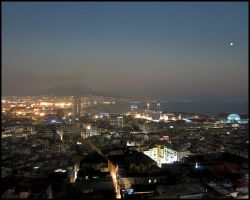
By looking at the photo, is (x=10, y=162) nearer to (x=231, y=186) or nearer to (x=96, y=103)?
(x=231, y=186)

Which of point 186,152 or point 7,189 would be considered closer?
point 7,189

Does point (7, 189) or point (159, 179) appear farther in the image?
point (159, 179)

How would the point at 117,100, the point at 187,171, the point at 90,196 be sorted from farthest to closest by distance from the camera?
the point at 117,100, the point at 187,171, the point at 90,196

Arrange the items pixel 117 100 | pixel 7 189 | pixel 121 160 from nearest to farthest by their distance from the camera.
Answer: pixel 7 189 → pixel 121 160 → pixel 117 100

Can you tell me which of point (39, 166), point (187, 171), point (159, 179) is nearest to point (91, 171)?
point (39, 166)

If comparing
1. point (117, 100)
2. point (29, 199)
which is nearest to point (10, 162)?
point (29, 199)

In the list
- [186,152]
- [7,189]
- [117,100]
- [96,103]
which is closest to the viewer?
[7,189]

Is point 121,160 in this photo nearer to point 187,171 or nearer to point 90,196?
point 187,171

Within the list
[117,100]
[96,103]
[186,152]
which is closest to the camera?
[186,152]
